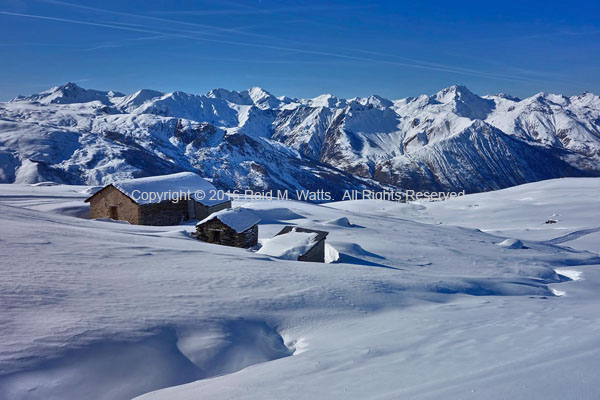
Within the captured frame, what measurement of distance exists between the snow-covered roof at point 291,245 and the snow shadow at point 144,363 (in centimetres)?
1055

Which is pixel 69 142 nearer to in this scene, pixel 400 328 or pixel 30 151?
pixel 30 151

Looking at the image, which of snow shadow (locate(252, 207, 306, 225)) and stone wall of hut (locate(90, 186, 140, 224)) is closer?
stone wall of hut (locate(90, 186, 140, 224))

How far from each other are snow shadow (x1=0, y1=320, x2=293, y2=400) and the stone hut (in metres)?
24.8

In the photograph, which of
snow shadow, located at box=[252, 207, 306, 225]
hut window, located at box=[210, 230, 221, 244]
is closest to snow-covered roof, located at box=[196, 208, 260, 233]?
hut window, located at box=[210, 230, 221, 244]

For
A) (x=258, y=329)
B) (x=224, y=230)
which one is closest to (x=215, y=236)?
(x=224, y=230)


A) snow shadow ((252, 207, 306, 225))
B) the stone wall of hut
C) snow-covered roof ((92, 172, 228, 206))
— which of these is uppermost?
snow-covered roof ((92, 172, 228, 206))

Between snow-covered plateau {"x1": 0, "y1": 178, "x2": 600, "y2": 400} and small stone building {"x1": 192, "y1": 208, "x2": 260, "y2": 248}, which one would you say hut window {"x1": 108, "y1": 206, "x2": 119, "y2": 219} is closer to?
small stone building {"x1": 192, "y1": 208, "x2": 260, "y2": 248}

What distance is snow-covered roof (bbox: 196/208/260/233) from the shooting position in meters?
22.9

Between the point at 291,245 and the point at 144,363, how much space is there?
13.4 m

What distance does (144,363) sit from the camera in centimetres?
693

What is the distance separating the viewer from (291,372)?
650cm

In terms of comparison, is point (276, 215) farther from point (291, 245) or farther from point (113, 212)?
point (291, 245)

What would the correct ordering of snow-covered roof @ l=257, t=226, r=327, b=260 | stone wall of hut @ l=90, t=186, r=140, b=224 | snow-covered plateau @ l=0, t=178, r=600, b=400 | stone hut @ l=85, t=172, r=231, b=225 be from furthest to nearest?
stone hut @ l=85, t=172, r=231, b=225 < stone wall of hut @ l=90, t=186, r=140, b=224 < snow-covered roof @ l=257, t=226, r=327, b=260 < snow-covered plateau @ l=0, t=178, r=600, b=400

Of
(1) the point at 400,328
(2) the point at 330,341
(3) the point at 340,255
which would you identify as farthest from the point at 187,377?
(3) the point at 340,255
